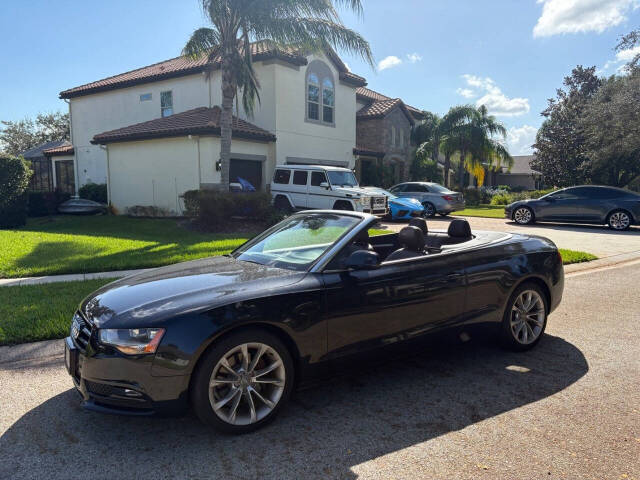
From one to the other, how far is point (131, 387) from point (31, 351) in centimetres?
248

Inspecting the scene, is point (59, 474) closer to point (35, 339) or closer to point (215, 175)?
point (35, 339)

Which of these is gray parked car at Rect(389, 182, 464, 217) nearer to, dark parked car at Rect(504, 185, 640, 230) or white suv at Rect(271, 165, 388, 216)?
dark parked car at Rect(504, 185, 640, 230)

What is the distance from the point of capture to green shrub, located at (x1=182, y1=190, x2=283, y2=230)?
1421 centimetres

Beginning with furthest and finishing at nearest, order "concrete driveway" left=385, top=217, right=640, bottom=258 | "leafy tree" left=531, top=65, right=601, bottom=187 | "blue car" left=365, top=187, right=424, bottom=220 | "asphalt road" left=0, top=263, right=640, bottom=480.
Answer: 1. "leafy tree" left=531, top=65, right=601, bottom=187
2. "blue car" left=365, top=187, right=424, bottom=220
3. "concrete driveway" left=385, top=217, right=640, bottom=258
4. "asphalt road" left=0, top=263, right=640, bottom=480

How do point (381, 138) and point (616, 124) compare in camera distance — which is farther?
point (381, 138)

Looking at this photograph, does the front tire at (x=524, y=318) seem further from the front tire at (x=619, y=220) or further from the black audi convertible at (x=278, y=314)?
the front tire at (x=619, y=220)

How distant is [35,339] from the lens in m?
5.02

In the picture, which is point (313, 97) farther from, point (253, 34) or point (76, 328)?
point (76, 328)

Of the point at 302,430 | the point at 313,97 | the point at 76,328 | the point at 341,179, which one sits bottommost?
the point at 302,430

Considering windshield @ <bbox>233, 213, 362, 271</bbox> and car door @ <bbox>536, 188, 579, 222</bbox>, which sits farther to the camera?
car door @ <bbox>536, 188, 579, 222</bbox>

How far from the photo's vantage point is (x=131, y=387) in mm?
2920

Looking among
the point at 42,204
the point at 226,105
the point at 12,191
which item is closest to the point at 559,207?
the point at 226,105

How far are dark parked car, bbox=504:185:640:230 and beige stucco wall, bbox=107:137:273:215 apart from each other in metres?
10.4

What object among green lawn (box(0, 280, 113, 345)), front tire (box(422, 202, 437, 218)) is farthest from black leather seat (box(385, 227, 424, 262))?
front tire (box(422, 202, 437, 218))
